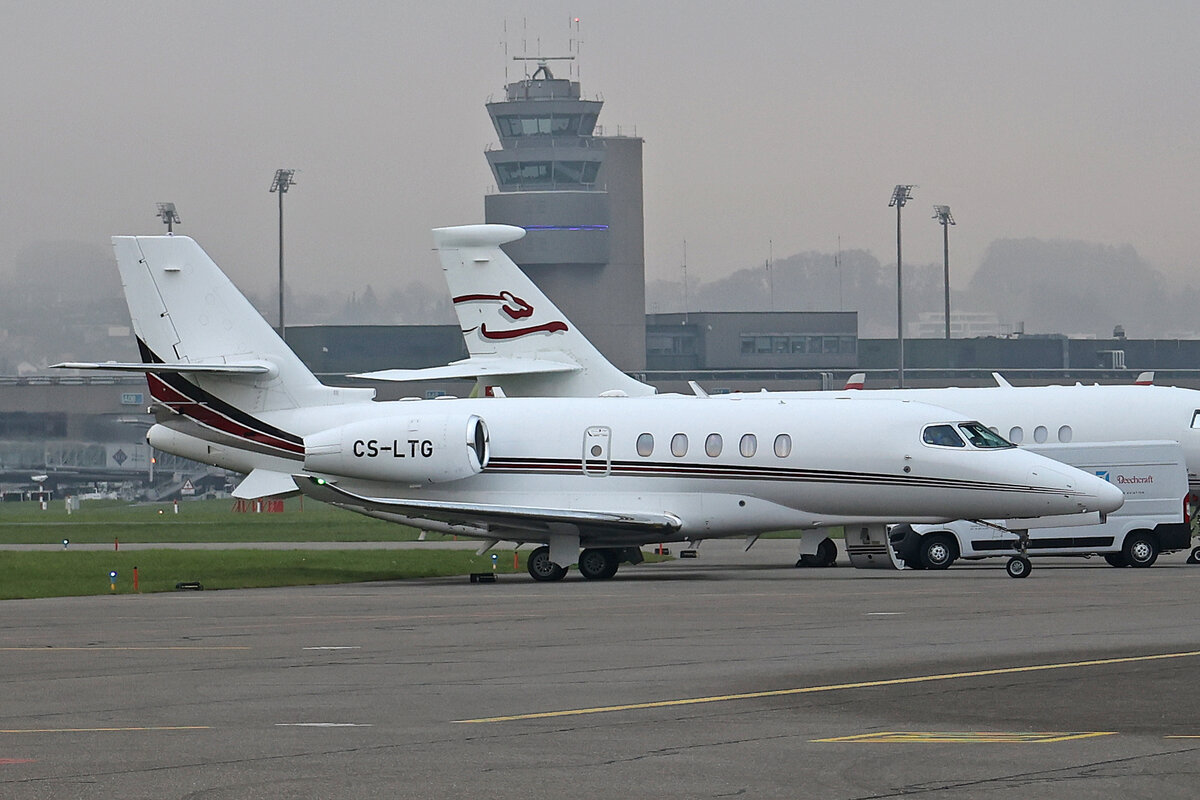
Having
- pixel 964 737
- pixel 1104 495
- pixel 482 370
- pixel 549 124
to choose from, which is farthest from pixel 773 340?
pixel 964 737

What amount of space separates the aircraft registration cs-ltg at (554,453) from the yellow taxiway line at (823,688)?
620 inches

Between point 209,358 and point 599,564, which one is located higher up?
point 209,358

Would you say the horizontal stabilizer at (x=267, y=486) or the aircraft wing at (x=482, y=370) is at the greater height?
the aircraft wing at (x=482, y=370)

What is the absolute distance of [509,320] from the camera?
48.7 m

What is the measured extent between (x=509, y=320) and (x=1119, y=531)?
59.6ft

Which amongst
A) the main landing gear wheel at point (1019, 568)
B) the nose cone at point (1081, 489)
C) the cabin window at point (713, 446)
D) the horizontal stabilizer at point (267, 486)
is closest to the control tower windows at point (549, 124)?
the horizontal stabilizer at point (267, 486)

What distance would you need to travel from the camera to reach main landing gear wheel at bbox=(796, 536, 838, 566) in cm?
3809

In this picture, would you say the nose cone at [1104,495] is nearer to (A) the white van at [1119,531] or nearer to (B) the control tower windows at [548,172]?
(A) the white van at [1119,531]

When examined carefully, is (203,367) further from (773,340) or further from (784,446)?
(773,340)

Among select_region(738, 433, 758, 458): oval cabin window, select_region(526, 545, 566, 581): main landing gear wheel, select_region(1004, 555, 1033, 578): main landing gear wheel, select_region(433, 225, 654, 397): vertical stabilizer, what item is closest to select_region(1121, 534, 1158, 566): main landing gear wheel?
select_region(1004, 555, 1033, 578): main landing gear wheel

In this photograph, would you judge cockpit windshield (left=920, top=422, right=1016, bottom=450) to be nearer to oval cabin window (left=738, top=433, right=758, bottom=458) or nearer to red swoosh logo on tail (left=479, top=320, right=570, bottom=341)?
oval cabin window (left=738, top=433, right=758, bottom=458)

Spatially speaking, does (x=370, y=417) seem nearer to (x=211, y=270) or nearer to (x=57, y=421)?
(x=211, y=270)

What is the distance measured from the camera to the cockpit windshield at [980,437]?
3422 cm

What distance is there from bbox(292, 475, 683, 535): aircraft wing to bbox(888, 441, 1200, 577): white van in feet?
20.9
